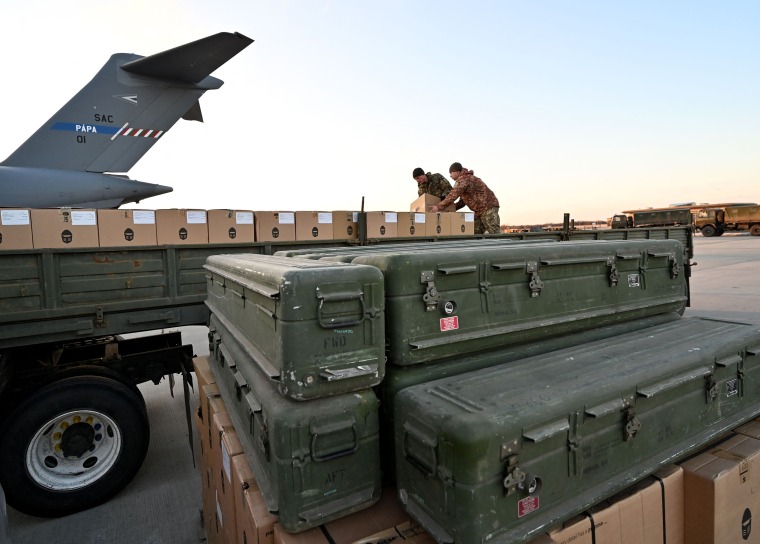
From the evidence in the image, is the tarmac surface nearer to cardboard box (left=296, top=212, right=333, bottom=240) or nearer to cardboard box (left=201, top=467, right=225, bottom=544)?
cardboard box (left=201, top=467, right=225, bottom=544)

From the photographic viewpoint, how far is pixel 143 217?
3.90 metres

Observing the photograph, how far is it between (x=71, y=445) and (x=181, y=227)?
78.6 inches

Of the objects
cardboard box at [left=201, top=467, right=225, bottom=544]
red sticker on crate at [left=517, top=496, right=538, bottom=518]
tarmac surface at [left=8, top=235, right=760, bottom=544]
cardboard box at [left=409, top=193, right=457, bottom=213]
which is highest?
cardboard box at [left=409, top=193, right=457, bottom=213]

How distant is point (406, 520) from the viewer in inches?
69.2

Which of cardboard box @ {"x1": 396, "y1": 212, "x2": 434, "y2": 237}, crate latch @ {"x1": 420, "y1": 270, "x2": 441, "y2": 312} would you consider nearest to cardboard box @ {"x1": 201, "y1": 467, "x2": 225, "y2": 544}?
crate latch @ {"x1": 420, "y1": 270, "x2": 441, "y2": 312}

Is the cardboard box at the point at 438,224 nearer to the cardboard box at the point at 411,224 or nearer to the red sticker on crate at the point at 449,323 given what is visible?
the cardboard box at the point at 411,224

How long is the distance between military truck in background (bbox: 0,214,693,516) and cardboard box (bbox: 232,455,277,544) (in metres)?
2.07

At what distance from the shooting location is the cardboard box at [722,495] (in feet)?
6.70

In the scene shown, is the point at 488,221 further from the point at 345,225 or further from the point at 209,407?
the point at 209,407

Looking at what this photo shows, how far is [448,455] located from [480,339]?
688 millimetres

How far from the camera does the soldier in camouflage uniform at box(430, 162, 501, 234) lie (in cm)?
690

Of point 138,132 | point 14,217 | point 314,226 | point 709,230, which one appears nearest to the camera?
point 14,217

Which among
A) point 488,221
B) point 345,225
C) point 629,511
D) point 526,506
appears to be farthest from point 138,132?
point 629,511

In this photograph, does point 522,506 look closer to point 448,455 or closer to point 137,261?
point 448,455
